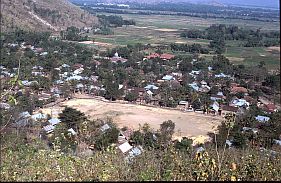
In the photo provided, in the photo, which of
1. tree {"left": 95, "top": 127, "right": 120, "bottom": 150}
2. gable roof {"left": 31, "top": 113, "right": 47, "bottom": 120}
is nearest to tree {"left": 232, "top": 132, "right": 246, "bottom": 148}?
tree {"left": 95, "top": 127, "right": 120, "bottom": 150}

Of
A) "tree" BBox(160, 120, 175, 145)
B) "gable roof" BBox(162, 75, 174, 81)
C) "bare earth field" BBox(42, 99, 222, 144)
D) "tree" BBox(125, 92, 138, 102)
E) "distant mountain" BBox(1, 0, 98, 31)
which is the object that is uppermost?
"distant mountain" BBox(1, 0, 98, 31)

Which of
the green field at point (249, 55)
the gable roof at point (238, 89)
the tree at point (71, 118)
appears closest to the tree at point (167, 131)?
the tree at point (71, 118)

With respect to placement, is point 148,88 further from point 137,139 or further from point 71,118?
point 137,139

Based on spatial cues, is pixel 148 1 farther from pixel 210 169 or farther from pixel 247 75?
pixel 210 169

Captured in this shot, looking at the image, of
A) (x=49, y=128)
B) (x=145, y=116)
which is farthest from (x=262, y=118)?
(x=49, y=128)

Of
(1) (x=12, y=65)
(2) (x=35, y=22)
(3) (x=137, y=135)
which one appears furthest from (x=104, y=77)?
(2) (x=35, y=22)

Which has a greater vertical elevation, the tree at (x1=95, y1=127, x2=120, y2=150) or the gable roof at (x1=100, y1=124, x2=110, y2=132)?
the tree at (x1=95, y1=127, x2=120, y2=150)

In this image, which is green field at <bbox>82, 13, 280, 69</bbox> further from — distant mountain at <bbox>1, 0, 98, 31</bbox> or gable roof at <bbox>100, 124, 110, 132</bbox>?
gable roof at <bbox>100, 124, 110, 132</bbox>

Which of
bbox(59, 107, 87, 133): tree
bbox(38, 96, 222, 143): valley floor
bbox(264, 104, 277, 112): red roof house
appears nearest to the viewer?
bbox(59, 107, 87, 133): tree

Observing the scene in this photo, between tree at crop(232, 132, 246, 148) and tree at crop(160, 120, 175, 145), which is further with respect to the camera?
tree at crop(160, 120, 175, 145)
